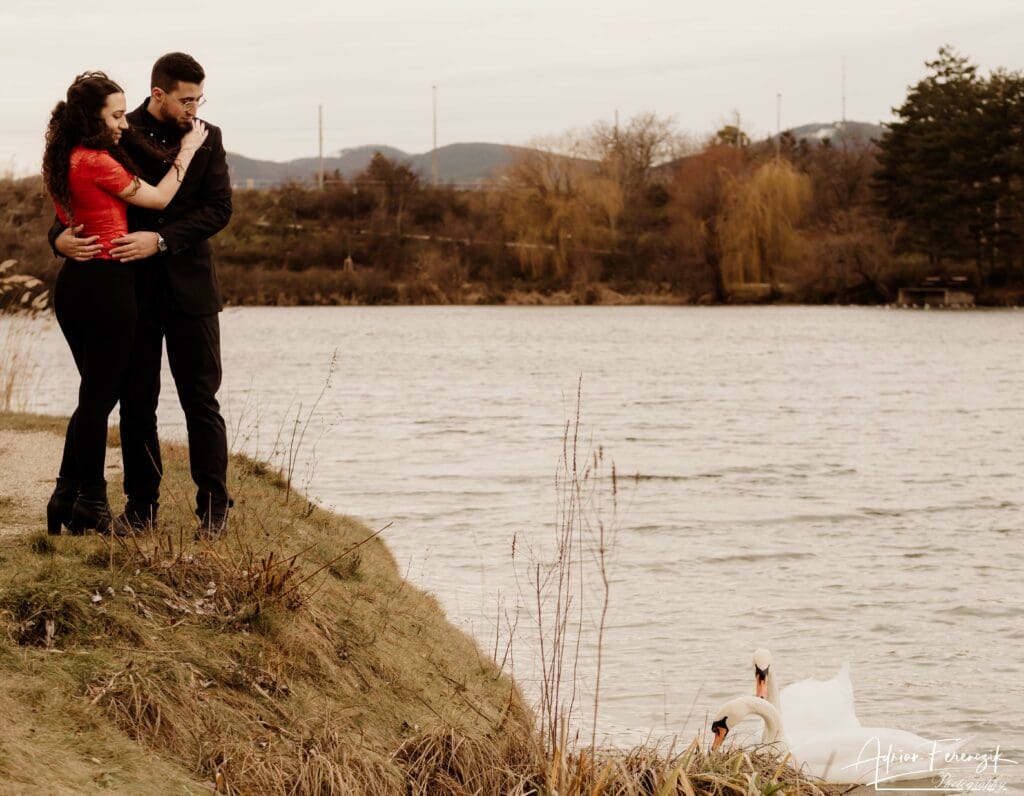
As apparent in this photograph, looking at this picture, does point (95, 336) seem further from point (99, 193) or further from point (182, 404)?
point (99, 193)

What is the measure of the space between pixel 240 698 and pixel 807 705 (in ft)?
12.3

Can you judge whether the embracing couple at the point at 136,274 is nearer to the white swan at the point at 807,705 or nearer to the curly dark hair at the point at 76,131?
the curly dark hair at the point at 76,131

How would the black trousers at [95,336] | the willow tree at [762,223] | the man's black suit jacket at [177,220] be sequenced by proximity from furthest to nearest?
the willow tree at [762,223], the man's black suit jacket at [177,220], the black trousers at [95,336]

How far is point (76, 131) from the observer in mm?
6352

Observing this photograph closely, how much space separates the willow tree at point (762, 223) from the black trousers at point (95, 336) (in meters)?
64.2

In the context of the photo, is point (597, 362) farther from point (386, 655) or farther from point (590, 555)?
point (386, 655)

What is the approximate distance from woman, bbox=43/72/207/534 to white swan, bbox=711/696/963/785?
10.9ft

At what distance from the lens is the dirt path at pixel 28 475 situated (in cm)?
748

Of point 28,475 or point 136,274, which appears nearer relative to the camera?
point 136,274

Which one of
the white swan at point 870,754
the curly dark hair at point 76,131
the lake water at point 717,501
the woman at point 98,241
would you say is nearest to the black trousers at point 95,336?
the woman at point 98,241

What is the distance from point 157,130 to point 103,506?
6.05 feet

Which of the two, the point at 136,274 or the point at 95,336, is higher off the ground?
the point at 136,274

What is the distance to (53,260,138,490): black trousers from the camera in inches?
254

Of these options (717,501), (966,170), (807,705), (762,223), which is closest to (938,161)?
(966,170)
